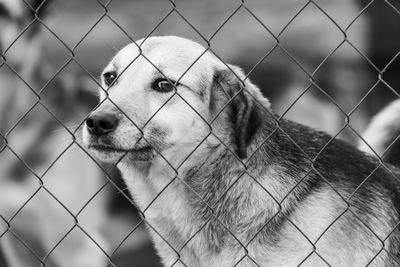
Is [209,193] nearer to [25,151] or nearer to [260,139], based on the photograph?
[260,139]

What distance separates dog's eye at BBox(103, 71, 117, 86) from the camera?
4.37m

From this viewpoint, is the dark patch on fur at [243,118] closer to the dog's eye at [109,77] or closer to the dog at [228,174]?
the dog at [228,174]

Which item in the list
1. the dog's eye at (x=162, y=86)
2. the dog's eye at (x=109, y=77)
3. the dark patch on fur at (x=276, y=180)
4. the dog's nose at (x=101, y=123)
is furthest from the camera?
the dog's eye at (x=109, y=77)

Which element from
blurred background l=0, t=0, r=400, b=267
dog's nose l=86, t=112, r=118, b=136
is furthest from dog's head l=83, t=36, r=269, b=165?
blurred background l=0, t=0, r=400, b=267

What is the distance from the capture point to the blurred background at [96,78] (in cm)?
681

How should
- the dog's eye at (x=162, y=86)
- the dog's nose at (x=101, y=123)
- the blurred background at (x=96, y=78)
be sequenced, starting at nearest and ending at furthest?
the dog's nose at (x=101, y=123)
the dog's eye at (x=162, y=86)
the blurred background at (x=96, y=78)

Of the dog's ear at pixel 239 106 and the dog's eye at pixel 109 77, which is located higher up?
the dog's ear at pixel 239 106

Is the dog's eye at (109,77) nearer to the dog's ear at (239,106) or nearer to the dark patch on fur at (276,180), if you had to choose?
the dog's ear at (239,106)

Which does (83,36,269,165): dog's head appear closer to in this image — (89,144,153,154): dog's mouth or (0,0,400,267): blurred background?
(89,144,153,154): dog's mouth

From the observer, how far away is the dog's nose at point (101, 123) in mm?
3879

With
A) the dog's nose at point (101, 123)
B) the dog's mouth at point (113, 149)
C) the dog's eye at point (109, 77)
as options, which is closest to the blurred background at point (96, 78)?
the dog's eye at point (109, 77)

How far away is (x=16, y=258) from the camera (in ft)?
22.1

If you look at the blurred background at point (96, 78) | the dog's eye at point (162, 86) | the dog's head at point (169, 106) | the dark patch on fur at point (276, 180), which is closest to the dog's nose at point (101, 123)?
the dog's head at point (169, 106)

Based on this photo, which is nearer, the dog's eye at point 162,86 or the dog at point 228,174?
the dog at point 228,174
